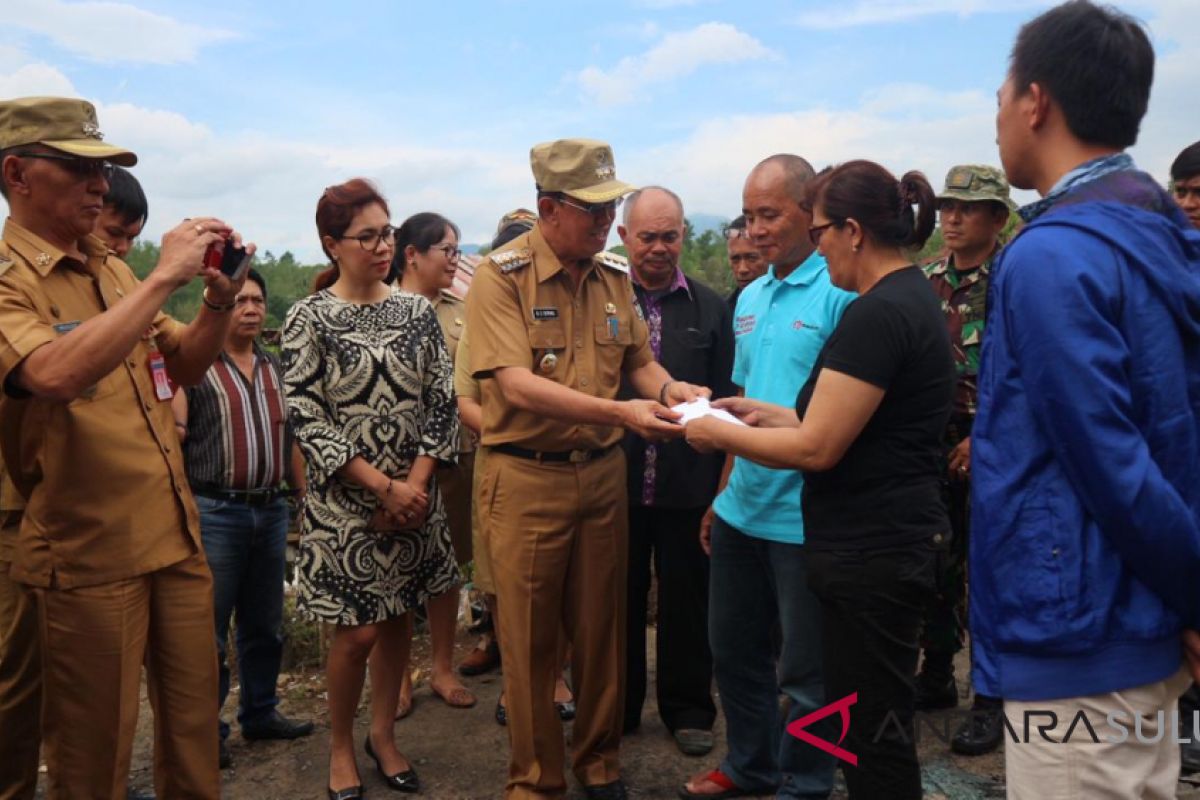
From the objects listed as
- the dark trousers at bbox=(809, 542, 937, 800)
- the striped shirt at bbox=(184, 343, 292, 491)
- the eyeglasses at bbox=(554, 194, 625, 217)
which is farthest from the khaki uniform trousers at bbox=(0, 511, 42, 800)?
the dark trousers at bbox=(809, 542, 937, 800)

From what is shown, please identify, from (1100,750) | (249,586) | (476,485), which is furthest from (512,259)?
(1100,750)

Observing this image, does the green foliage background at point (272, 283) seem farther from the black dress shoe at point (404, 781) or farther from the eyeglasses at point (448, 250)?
the black dress shoe at point (404, 781)

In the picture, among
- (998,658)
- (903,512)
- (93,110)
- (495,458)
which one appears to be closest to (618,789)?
(495,458)

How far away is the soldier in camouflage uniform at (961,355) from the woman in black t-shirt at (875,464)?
1637mm

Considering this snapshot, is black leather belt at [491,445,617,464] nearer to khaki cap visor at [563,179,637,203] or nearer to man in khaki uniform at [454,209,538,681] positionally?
man in khaki uniform at [454,209,538,681]

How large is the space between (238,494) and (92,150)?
1.73 metres

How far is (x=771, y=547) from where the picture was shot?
3.36 m

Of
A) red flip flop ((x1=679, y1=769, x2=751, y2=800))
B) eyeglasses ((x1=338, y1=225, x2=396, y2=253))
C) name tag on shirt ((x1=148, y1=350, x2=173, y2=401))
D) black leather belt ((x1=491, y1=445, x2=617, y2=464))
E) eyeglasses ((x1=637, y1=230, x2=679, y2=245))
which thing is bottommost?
red flip flop ((x1=679, y1=769, x2=751, y2=800))

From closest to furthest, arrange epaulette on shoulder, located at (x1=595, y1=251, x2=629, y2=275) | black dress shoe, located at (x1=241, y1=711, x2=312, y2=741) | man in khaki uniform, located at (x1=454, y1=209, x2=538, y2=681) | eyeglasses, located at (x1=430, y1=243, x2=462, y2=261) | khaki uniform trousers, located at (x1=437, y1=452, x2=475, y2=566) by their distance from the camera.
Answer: epaulette on shoulder, located at (x1=595, y1=251, x2=629, y2=275)
black dress shoe, located at (x1=241, y1=711, x2=312, y2=741)
man in khaki uniform, located at (x1=454, y1=209, x2=538, y2=681)
khaki uniform trousers, located at (x1=437, y1=452, x2=475, y2=566)
eyeglasses, located at (x1=430, y1=243, x2=462, y2=261)

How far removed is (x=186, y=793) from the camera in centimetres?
304

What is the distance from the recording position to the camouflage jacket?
4.21 metres

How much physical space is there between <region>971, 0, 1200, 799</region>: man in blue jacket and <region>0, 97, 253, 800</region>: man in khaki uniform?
2.22 metres

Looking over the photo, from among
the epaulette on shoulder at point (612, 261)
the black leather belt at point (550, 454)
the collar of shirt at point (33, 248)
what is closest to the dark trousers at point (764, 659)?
the black leather belt at point (550, 454)

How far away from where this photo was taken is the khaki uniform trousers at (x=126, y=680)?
275 centimetres
